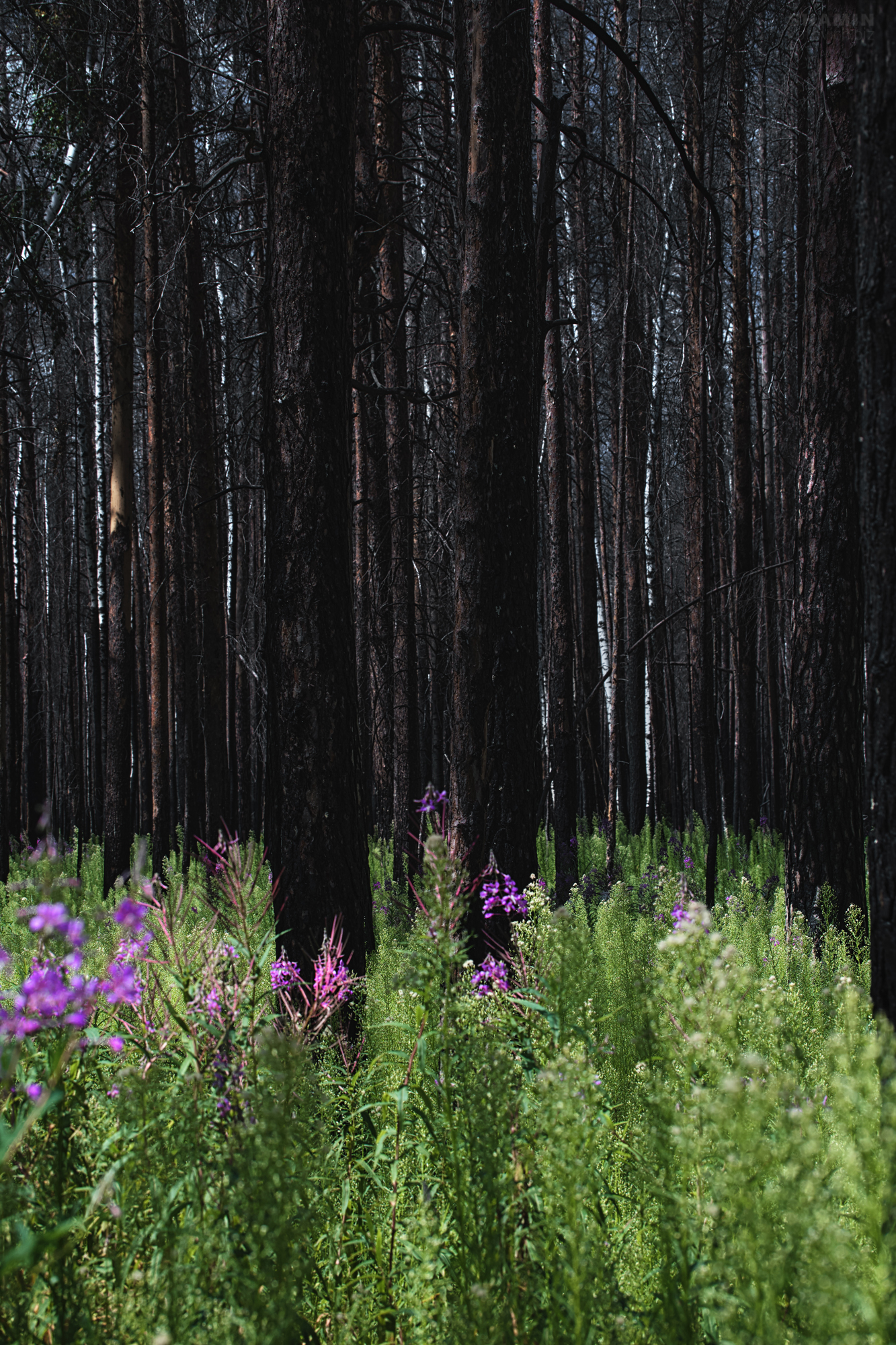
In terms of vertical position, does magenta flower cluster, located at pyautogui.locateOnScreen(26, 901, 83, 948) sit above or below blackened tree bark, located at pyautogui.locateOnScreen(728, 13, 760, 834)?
below

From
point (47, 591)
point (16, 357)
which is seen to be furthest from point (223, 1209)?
point (47, 591)

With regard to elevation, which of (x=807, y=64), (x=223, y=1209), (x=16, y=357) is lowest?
(x=223, y=1209)

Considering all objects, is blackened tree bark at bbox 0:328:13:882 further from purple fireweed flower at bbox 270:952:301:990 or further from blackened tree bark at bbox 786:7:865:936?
purple fireweed flower at bbox 270:952:301:990

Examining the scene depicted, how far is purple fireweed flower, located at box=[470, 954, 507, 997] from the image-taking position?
2.41 meters

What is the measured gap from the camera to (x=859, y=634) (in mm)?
5117

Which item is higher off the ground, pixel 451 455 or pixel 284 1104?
pixel 451 455

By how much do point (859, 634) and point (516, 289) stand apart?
2.89 meters

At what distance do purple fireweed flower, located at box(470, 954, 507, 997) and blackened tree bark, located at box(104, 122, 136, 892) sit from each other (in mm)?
6777

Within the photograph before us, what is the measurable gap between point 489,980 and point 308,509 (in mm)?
1976

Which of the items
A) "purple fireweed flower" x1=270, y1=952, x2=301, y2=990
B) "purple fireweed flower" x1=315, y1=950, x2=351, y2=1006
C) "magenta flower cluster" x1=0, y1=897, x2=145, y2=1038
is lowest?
"purple fireweed flower" x1=270, y1=952, x2=301, y2=990

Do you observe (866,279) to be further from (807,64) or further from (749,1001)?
(807,64)

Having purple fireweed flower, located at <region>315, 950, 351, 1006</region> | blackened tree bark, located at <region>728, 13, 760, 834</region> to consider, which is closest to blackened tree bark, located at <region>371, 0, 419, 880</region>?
blackened tree bark, located at <region>728, 13, 760, 834</region>

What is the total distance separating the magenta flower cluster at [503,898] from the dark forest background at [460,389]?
0.18 meters

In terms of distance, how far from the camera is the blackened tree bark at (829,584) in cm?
498
